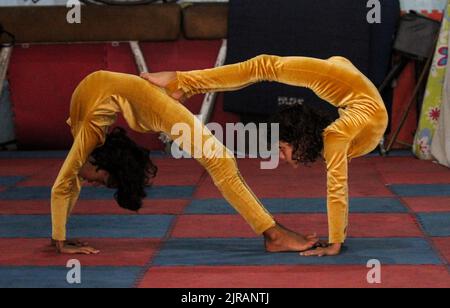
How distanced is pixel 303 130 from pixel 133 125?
0.88 metres

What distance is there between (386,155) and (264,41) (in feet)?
5.03

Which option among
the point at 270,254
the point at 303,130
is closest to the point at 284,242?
the point at 270,254

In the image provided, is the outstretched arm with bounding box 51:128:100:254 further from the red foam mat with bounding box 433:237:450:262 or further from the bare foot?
the red foam mat with bounding box 433:237:450:262

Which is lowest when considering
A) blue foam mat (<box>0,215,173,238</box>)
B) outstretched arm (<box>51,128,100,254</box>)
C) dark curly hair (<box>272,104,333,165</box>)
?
blue foam mat (<box>0,215,173,238</box>)

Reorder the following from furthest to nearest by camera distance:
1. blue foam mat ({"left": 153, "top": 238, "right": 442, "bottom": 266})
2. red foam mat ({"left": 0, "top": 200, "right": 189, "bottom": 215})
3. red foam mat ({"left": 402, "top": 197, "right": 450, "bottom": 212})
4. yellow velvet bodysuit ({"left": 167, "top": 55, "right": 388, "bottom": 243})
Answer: red foam mat ({"left": 0, "top": 200, "right": 189, "bottom": 215}) < red foam mat ({"left": 402, "top": 197, "right": 450, "bottom": 212}) < blue foam mat ({"left": 153, "top": 238, "right": 442, "bottom": 266}) < yellow velvet bodysuit ({"left": 167, "top": 55, "right": 388, "bottom": 243})

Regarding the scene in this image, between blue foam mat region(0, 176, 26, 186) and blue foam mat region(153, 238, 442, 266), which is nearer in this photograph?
blue foam mat region(153, 238, 442, 266)

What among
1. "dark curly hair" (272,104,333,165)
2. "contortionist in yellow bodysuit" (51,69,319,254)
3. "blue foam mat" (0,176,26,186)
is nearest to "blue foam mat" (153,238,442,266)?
"contortionist in yellow bodysuit" (51,69,319,254)

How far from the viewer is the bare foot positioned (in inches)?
158

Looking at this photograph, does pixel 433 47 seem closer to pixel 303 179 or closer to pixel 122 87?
pixel 303 179

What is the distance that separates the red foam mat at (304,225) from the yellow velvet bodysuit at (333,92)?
2.15 ft

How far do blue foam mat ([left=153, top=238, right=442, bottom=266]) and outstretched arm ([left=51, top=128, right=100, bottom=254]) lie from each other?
1.74 ft

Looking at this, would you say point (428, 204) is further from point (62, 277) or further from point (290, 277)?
point (62, 277)

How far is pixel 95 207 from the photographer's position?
5.30 m

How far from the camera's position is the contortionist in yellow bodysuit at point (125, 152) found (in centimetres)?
383
